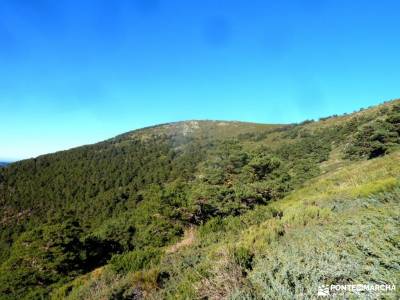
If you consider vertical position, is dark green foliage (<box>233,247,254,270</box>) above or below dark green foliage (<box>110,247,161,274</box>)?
above

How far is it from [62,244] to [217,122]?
16489cm

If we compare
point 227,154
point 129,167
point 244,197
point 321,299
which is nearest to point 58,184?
point 129,167

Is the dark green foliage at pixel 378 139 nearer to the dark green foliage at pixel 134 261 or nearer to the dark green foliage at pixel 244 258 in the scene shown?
the dark green foliage at pixel 134 261

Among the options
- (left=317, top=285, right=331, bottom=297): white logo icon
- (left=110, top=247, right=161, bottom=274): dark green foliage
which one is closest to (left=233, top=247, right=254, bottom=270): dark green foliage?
(left=317, top=285, right=331, bottom=297): white logo icon

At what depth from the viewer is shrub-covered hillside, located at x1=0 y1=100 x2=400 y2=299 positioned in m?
4.71

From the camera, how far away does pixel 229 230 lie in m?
13.3

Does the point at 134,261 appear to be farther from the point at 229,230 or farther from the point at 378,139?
the point at 378,139

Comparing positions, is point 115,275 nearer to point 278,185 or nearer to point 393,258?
point 393,258

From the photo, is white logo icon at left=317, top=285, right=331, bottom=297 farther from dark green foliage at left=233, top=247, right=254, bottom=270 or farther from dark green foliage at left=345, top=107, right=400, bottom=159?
dark green foliage at left=345, top=107, right=400, bottom=159

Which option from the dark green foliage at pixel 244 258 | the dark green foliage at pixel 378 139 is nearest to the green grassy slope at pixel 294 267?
the dark green foliage at pixel 244 258

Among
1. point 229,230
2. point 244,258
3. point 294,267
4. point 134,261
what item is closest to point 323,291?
point 294,267

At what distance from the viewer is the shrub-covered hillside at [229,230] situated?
4.71 metres

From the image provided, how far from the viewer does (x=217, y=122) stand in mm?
188500

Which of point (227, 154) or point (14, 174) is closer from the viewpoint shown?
point (227, 154)
